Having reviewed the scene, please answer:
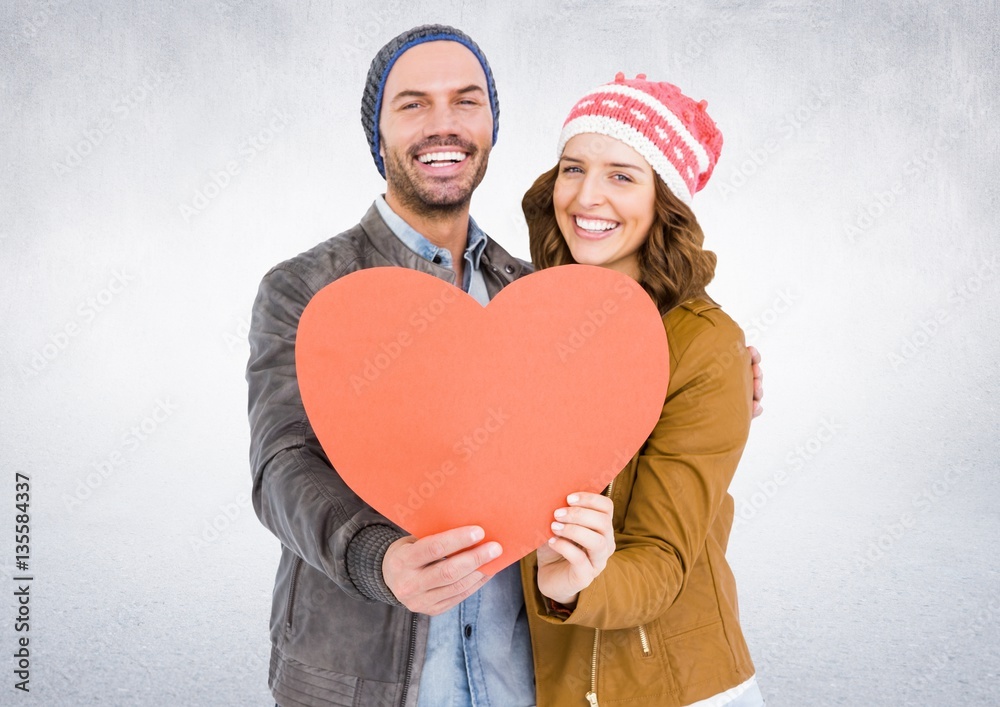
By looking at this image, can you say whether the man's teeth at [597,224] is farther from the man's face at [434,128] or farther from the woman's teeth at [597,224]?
the man's face at [434,128]

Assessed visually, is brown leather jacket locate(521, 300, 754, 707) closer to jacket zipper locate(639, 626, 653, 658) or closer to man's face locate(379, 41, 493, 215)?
jacket zipper locate(639, 626, 653, 658)

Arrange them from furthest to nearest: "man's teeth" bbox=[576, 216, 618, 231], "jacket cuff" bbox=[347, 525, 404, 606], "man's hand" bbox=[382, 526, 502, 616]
Result: "man's teeth" bbox=[576, 216, 618, 231], "jacket cuff" bbox=[347, 525, 404, 606], "man's hand" bbox=[382, 526, 502, 616]

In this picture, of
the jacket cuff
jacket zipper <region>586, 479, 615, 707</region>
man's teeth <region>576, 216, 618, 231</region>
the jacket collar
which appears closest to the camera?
the jacket cuff

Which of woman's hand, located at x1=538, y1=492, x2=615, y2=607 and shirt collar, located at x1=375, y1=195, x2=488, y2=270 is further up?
shirt collar, located at x1=375, y1=195, x2=488, y2=270

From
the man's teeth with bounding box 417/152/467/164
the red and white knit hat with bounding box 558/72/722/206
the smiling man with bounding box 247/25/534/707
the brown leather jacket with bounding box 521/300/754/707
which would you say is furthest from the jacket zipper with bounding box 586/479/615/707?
the man's teeth with bounding box 417/152/467/164

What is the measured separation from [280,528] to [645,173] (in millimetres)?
832

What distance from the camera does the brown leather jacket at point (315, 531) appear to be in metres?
1.37

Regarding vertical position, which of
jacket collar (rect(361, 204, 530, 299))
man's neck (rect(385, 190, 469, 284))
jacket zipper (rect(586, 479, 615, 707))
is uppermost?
man's neck (rect(385, 190, 469, 284))

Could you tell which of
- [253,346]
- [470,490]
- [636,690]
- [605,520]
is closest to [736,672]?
[636,690]

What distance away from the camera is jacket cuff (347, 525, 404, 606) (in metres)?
1.28

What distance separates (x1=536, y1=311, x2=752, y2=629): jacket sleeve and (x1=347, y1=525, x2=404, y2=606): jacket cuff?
0.25 metres

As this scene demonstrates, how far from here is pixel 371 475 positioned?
4.07ft

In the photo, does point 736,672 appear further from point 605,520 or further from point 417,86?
point 417,86

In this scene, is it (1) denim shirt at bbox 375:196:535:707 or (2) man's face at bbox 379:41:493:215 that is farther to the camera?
(2) man's face at bbox 379:41:493:215
